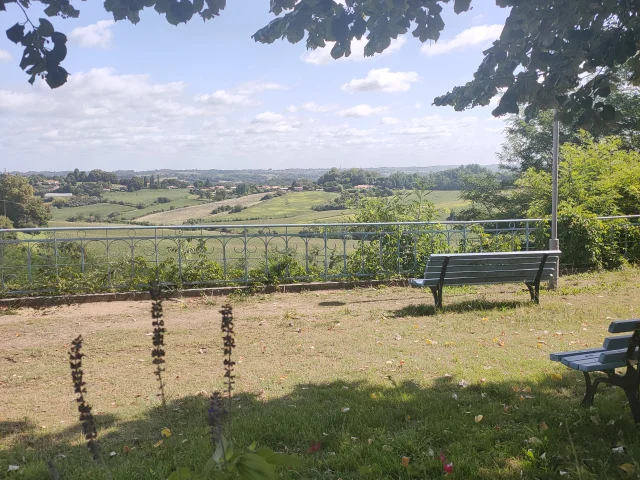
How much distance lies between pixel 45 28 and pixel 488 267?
6391mm

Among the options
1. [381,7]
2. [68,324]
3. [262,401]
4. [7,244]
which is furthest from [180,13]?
[7,244]

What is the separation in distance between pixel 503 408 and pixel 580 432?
57cm

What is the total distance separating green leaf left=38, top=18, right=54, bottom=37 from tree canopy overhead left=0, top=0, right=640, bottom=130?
0.99 meters

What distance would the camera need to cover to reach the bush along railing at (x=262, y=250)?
9.12 metres

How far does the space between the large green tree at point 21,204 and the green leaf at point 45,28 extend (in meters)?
8.44

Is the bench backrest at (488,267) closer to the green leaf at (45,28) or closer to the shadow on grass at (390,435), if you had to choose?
the shadow on grass at (390,435)

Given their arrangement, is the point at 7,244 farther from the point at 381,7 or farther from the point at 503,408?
the point at 503,408

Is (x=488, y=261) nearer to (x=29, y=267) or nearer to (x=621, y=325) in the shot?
(x=621, y=325)

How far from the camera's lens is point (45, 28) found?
315 cm

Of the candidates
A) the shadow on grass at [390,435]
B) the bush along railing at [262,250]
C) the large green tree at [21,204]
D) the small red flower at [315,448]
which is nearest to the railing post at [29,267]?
the bush along railing at [262,250]

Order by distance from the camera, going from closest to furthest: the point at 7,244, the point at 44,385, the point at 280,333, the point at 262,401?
the point at 262,401
the point at 44,385
the point at 280,333
the point at 7,244

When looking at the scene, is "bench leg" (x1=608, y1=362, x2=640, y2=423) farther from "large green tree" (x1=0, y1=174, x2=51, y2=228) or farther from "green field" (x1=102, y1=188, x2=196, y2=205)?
"green field" (x1=102, y1=188, x2=196, y2=205)

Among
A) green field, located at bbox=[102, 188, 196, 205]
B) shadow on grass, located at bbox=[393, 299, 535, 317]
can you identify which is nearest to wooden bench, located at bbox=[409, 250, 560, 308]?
shadow on grass, located at bbox=[393, 299, 535, 317]

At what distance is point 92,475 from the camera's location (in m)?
3.31
